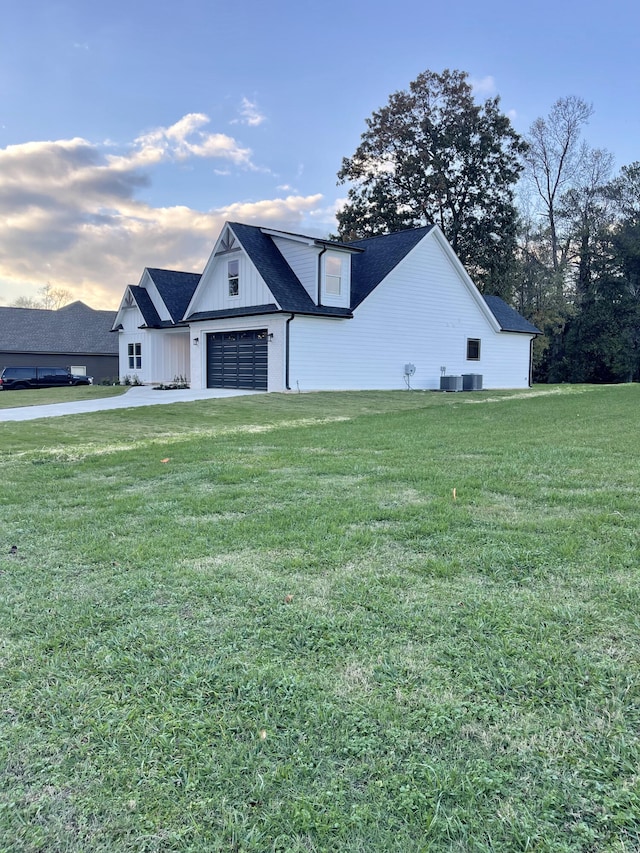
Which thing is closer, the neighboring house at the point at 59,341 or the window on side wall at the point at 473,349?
the window on side wall at the point at 473,349

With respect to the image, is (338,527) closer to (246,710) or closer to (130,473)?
(246,710)

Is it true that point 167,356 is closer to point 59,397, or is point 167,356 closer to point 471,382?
point 59,397

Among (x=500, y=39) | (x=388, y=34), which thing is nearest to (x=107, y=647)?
(x=388, y=34)

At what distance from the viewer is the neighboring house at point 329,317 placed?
62.6 feet

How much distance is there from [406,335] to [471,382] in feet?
11.8

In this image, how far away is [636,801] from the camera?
1497 millimetres

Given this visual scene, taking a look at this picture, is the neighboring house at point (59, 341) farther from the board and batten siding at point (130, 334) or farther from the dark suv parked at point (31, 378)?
the board and batten siding at point (130, 334)

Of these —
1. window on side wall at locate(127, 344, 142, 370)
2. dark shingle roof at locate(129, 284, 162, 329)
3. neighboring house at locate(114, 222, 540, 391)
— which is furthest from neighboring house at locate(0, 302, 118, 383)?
neighboring house at locate(114, 222, 540, 391)

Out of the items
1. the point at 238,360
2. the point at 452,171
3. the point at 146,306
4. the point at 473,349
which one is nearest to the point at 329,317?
the point at 238,360

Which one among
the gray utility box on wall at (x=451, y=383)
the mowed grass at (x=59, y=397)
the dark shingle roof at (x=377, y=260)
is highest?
the dark shingle roof at (x=377, y=260)

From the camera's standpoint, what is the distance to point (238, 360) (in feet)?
67.5

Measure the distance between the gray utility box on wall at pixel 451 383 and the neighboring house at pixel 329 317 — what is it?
29.8 inches

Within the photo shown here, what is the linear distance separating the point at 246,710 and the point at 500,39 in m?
19.8

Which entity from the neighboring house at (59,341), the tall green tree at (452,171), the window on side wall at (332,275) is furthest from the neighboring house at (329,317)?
the neighboring house at (59,341)
